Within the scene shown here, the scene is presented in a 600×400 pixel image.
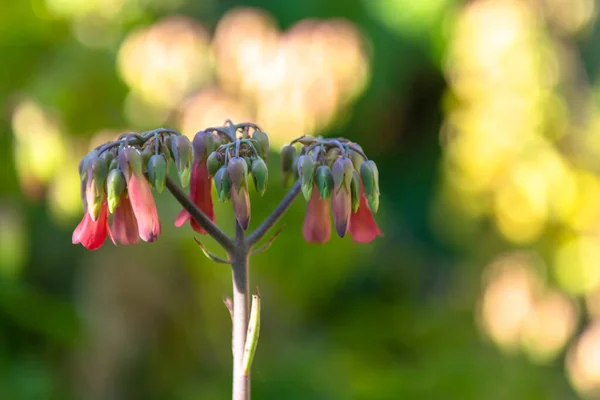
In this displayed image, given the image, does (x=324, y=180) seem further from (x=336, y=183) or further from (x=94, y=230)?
(x=94, y=230)

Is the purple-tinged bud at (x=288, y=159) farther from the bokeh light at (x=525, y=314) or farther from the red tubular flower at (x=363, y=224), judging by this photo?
the bokeh light at (x=525, y=314)

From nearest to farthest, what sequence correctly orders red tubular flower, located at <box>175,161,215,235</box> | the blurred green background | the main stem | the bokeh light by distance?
the main stem < red tubular flower, located at <box>175,161,215,235</box> < the blurred green background < the bokeh light

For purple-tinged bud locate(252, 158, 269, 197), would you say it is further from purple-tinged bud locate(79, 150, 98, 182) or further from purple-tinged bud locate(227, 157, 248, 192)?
purple-tinged bud locate(79, 150, 98, 182)

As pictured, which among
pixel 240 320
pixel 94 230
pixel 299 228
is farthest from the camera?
pixel 299 228

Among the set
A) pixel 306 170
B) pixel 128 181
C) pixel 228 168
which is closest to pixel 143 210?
pixel 128 181

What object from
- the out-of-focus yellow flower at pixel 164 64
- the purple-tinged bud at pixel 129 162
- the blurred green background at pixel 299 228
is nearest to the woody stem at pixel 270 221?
the purple-tinged bud at pixel 129 162

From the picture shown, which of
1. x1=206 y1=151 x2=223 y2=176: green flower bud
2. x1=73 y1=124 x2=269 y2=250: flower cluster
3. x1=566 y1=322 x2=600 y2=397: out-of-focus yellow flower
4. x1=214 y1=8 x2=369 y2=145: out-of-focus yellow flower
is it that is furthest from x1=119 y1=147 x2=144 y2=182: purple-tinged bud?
x1=566 y1=322 x2=600 y2=397: out-of-focus yellow flower

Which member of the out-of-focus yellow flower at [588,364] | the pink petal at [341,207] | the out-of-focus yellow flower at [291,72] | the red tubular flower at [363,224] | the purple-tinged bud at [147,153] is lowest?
the out-of-focus yellow flower at [588,364]
